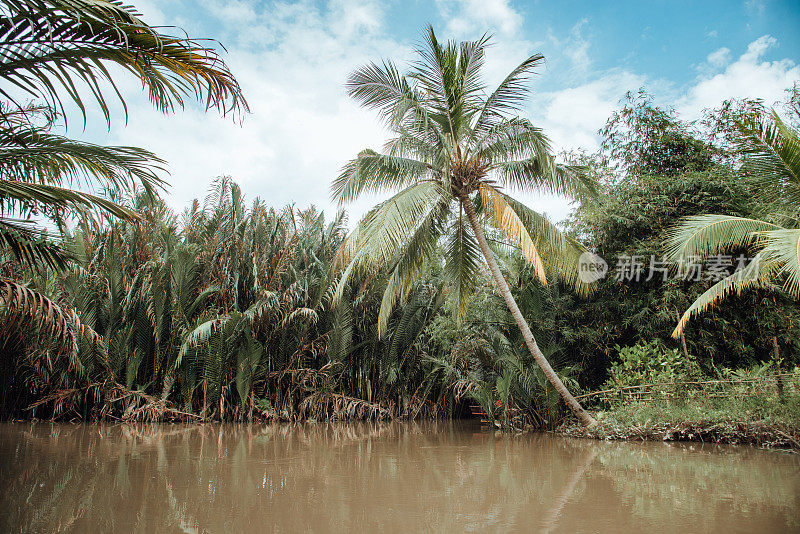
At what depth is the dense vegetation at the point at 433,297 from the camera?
856 cm

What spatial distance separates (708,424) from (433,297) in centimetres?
642

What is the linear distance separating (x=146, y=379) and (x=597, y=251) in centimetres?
1017

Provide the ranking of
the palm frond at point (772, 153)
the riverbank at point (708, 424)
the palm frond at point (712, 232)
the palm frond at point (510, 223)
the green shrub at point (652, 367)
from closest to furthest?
the palm frond at point (772, 153)
the riverbank at point (708, 424)
the palm frond at point (712, 232)
the palm frond at point (510, 223)
the green shrub at point (652, 367)

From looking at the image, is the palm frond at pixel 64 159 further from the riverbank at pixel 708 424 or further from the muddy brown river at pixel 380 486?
the riverbank at pixel 708 424

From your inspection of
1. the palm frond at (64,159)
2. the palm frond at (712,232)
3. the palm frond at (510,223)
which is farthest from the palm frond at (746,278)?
the palm frond at (64,159)

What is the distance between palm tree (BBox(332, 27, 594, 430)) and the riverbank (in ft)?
1.56

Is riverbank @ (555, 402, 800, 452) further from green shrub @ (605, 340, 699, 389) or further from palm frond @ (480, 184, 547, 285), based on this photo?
palm frond @ (480, 184, 547, 285)

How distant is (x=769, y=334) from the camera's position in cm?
947

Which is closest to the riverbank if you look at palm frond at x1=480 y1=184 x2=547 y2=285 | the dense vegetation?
the dense vegetation

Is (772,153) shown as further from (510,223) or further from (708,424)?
(708,424)

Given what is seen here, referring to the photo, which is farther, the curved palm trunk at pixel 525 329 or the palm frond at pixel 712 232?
the curved palm trunk at pixel 525 329

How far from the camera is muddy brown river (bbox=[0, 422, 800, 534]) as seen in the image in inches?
134

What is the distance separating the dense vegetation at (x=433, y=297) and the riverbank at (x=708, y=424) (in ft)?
0.33

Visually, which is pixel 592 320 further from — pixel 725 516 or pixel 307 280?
pixel 725 516
